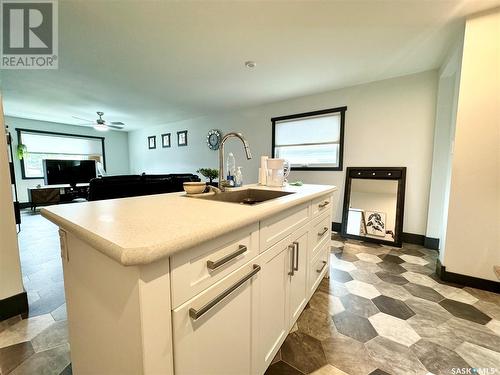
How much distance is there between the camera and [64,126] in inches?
236

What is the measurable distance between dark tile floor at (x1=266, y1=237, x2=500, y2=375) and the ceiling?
2369 mm

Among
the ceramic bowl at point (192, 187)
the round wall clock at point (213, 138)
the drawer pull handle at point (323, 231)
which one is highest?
the round wall clock at point (213, 138)

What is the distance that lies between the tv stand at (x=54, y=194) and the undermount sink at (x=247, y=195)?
5.32 metres

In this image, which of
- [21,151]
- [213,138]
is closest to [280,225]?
[213,138]

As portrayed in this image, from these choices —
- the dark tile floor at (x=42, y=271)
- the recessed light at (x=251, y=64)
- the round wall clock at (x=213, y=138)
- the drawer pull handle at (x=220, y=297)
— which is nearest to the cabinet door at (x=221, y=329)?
the drawer pull handle at (x=220, y=297)

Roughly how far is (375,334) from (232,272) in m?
1.25

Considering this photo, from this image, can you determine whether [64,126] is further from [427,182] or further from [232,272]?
[427,182]

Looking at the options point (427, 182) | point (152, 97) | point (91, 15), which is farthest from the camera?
point (152, 97)

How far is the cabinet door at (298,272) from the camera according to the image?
1206mm

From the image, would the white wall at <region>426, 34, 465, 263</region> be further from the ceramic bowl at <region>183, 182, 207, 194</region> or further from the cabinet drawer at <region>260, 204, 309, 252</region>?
the ceramic bowl at <region>183, 182, 207, 194</region>

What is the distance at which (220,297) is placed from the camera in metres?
0.67

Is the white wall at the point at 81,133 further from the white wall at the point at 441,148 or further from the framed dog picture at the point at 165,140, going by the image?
the white wall at the point at 441,148

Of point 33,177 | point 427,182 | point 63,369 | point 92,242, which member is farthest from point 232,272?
point 33,177

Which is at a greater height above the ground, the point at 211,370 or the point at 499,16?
the point at 499,16
